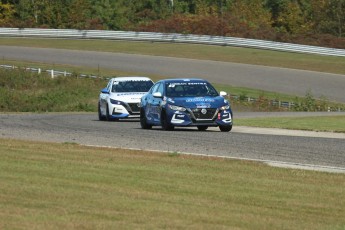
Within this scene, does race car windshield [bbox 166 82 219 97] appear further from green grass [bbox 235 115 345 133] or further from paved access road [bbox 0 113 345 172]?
green grass [bbox 235 115 345 133]

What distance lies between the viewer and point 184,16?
87688 mm

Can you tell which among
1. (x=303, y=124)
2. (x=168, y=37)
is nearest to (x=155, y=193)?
(x=303, y=124)

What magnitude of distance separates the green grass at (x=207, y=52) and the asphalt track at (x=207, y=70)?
6.25 ft

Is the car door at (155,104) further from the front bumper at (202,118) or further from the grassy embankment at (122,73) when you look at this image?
the grassy embankment at (122,73)

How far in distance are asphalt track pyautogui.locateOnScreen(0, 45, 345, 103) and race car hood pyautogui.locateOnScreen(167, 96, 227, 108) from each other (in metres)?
24.9

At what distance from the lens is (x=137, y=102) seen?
33.4 meters

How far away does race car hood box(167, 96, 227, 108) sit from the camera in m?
26.3

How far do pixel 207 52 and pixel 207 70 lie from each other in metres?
8.90

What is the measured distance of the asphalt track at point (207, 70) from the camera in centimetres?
5491

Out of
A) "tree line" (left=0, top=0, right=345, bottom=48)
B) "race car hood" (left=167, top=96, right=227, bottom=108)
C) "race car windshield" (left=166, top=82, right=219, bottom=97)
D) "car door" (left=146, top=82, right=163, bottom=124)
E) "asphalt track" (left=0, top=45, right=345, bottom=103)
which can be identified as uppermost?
"race car windshield" (left=166, top=82, right=219, bottom=97)

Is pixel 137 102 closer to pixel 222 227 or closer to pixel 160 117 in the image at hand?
pixel 160 117

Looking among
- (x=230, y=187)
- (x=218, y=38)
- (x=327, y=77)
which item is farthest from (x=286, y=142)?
(x=218, y=38)

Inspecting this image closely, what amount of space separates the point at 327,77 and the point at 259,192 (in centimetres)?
4598

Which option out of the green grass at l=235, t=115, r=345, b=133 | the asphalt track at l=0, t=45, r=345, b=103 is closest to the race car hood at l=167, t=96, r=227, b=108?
the green grass at l=235, t=115, r=345, b=133
